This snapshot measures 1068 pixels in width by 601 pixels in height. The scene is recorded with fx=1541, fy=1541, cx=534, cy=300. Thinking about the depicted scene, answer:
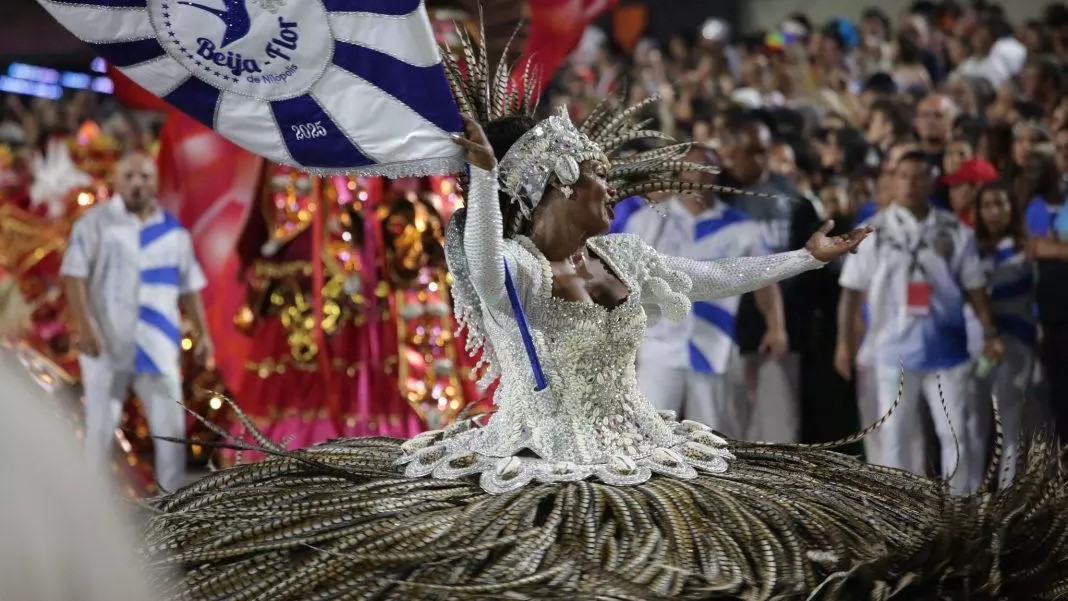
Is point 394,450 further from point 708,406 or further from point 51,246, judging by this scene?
point 51,246

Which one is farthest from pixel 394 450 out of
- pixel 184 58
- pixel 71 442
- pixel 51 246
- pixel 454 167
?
pixel 51 246

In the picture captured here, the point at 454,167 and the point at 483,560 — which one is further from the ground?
the point at 454,167

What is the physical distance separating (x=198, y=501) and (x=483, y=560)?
31.3 inches

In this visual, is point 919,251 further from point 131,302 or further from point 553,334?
point 131,302

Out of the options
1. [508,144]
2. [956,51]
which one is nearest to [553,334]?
[508,144]

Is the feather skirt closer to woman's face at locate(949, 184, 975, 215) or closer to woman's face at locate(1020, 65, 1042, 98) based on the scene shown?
woman's face at locate(949, 184, 975, 215)

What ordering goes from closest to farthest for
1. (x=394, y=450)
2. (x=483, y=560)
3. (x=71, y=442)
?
(x=71, y=442)
(x=483, y=560)
(x=394, y=450)

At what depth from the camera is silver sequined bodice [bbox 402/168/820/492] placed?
340cm

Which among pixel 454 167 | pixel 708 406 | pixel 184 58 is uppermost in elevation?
pixel 184 58

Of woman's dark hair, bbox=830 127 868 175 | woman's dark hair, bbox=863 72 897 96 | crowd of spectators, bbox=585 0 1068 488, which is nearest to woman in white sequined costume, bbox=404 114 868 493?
crowd of spectators, bbox=585 0 1068 488

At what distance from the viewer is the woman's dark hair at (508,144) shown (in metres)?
3.65

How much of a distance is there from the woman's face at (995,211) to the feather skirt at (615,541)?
10.5 feet

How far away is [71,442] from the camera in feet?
6.21

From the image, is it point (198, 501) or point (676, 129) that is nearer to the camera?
point (198, 501)
